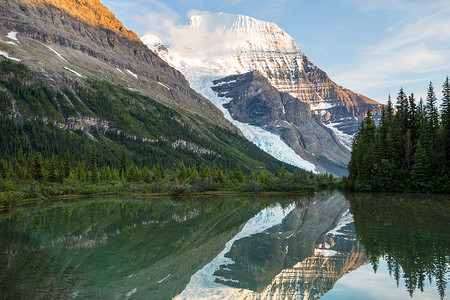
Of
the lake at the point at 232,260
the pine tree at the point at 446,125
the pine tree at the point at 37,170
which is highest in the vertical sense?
the pine tree at the point at 446,125

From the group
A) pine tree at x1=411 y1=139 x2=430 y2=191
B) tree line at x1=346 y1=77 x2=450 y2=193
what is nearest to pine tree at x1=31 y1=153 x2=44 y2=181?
tree line at x1=346 y1=77 x2=450 y2=193

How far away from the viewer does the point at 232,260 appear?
22219 mm

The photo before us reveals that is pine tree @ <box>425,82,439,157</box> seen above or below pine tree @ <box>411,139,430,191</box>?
above

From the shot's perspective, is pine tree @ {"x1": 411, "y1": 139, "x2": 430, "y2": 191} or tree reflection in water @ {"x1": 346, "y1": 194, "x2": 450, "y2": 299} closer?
tree reflection in water @ {"x1": 346, "y1": 194, "x2": 450, "y2": 299}

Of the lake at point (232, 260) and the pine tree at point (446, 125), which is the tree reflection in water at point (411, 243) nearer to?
the lake at point (232, 260)

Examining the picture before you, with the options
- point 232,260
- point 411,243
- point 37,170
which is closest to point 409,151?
point 411,243

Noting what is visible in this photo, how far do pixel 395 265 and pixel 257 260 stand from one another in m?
7.27

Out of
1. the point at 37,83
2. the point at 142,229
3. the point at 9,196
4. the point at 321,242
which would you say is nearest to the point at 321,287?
the point at 321,242

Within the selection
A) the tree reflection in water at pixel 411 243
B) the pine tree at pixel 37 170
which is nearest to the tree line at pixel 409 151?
the tree reflection in water at pixel 411 243

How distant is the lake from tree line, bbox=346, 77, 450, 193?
31.4m

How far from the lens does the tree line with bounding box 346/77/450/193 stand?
214 feet

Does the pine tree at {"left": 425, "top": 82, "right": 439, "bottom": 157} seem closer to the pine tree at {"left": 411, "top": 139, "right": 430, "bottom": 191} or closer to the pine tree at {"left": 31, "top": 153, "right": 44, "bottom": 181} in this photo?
the pine tree at {"left": 411, "top": 139, "right": 430, "bottom": 191}

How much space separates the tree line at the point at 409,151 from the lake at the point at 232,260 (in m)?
31.4

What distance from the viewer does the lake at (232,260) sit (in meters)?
16.2
